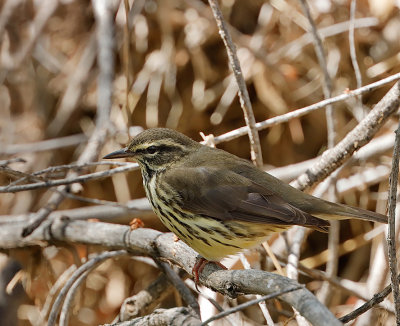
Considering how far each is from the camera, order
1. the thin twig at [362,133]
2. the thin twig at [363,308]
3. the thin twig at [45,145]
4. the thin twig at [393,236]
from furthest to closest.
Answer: the thin twig at [45,145], the thin twig at [362,133], the thin twig at [363,308], the thin twig at [393,236]

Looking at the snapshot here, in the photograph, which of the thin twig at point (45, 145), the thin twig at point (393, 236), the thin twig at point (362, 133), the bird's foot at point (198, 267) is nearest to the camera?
the thin twig at point (393, 236)

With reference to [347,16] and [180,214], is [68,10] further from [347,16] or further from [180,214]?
[180,214]

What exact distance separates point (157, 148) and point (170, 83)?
5.61ft

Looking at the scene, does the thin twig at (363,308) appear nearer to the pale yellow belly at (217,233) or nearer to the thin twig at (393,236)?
the thin twig at (393,236)

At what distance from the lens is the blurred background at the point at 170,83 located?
14.8 feet

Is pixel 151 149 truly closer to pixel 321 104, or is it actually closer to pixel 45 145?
pixel 321 104

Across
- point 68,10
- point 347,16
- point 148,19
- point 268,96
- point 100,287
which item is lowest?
point 100,287

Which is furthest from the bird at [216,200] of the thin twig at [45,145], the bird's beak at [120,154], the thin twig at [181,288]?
the thin twig at [45,145]

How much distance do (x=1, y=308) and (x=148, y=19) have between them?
8.54 ft

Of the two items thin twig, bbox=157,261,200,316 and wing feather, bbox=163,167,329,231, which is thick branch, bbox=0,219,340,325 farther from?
wing feather, bbox=163,167,329,231

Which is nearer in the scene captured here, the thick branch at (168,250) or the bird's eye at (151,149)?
the thick branch at (168,250)

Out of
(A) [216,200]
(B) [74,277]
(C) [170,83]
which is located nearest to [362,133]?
(A) [216,200]

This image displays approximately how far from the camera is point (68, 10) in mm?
4965

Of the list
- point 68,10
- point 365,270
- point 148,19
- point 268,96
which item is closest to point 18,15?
point 68,10
